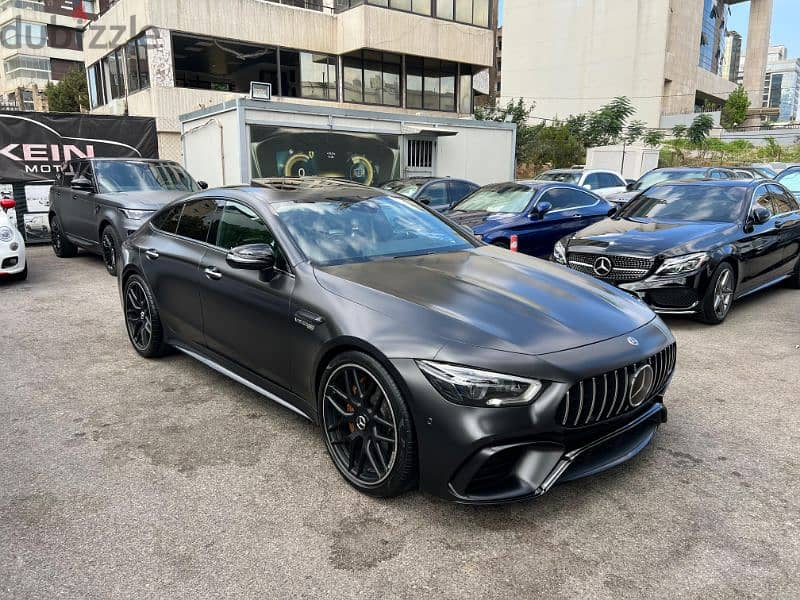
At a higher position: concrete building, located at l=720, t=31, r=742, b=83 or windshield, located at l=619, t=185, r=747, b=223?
concrete building, located at l=720, t=31, r=742, b=83

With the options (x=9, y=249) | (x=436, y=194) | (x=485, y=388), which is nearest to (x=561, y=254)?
(x=485, y=388)

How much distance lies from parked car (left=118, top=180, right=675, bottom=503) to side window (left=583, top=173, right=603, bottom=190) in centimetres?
1260

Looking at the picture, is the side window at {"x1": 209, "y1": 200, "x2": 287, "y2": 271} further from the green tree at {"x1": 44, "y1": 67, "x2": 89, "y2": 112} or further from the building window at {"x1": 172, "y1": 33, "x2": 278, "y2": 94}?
the green tree at {"x1": 44, "y1": 67, "x2": 89, "y2": 112}

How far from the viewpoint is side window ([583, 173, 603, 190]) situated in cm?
1591

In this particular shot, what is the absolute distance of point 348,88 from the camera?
24906 millimetres

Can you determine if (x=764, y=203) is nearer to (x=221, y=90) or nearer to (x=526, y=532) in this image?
(x=526, y=532)

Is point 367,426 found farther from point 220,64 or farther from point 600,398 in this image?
point 220,64

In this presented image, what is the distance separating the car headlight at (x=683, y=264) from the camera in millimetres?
6043

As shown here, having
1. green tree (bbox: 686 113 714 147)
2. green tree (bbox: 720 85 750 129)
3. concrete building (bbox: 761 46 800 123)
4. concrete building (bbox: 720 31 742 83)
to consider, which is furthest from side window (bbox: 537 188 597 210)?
concrete building (bbox: 761 46 800 123)

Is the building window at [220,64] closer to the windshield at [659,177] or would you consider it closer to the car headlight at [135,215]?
the windshield at [659,177]

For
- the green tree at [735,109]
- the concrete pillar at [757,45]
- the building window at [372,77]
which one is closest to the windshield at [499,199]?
A: the building window at [372,77]

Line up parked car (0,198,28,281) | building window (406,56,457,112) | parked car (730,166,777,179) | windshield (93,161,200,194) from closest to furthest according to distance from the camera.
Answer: parked car (0,198,28,281) < windshield (93,161,200,194) < parked car (730,166,777,179) < building window (406,56,457,112)

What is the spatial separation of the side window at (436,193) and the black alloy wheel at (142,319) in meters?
7.05

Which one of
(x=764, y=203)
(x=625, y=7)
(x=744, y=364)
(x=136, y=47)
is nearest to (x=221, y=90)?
(x=136, y=47)
